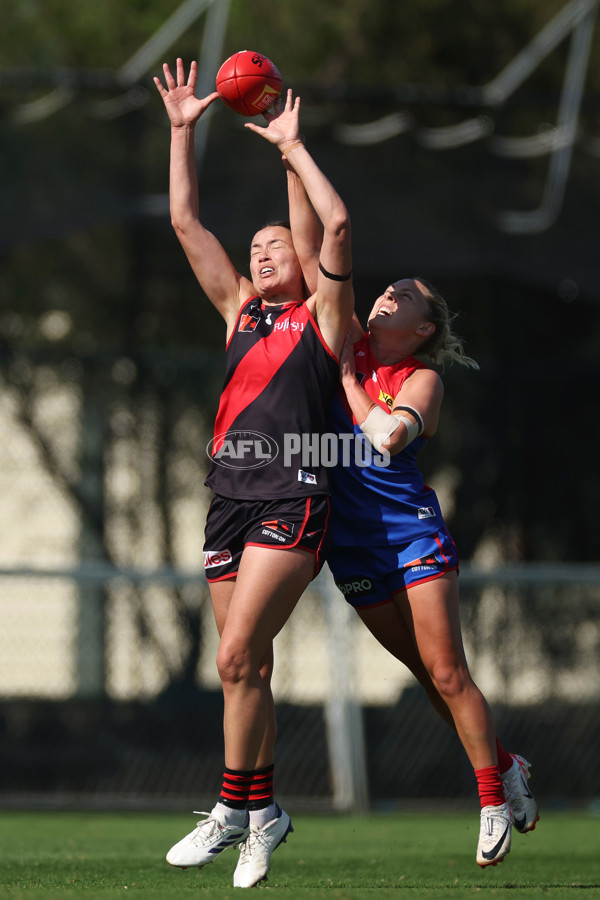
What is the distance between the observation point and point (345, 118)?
11.1 metres

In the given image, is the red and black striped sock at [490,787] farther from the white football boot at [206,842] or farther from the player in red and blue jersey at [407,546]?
the white football boot at [206,842]

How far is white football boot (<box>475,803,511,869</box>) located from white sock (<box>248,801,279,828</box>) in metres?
0.77

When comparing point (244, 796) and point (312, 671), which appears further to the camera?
point (312, 671)

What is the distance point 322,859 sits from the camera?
630 centimetres

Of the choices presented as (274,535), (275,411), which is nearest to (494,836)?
(274,535)

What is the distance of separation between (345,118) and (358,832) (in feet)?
20.0

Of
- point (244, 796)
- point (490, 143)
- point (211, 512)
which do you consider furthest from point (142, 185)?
point (244, 796)

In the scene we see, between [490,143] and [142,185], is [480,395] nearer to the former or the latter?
[490,143]

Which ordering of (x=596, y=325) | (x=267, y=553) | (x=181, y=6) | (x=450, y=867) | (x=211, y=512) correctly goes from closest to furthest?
(x=267, y=553) < (x=211, y=512) < (x=450, y=867) < (x=596, y=325) < (x=181, y=6)

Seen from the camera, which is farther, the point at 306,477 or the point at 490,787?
the point at 490,787

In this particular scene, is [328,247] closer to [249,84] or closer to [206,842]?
[249,84]

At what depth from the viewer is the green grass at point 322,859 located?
14.3ft

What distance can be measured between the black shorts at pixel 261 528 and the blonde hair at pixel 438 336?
0.91 m

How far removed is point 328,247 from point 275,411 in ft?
2.04
